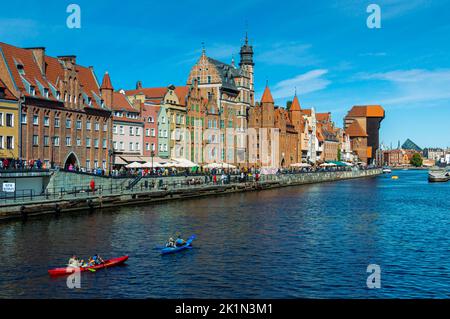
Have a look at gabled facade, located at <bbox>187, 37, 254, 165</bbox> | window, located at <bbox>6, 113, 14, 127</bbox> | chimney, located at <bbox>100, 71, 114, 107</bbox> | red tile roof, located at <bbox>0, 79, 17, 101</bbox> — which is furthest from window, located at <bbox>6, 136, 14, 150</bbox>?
gabled facade, located at <bbox>187, 37, 254, 165</bbox>

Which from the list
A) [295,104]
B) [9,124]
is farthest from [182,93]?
[295,104]

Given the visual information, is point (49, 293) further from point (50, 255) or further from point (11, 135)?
point (11, 135)

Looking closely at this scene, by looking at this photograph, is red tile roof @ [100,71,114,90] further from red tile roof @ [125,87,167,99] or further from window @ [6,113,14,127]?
window @ [6,113,14,127]

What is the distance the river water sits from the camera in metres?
31.5

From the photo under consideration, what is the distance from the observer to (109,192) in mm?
73625

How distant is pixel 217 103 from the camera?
13050cm

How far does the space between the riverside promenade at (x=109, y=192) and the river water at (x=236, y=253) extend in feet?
7.93

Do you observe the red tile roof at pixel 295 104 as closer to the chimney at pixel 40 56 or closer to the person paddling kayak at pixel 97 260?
the chimney at pixel 40 56

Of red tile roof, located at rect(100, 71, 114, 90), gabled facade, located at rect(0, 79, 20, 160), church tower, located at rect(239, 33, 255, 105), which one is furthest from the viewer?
church tower, located at rect(239, 33, 255, 105)

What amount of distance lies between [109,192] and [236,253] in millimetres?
35866

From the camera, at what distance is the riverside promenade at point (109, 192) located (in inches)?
2245

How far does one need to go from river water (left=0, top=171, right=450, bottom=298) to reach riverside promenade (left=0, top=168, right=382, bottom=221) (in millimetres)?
2418

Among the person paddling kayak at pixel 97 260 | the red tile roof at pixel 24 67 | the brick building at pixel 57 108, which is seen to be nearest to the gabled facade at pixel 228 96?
the brick building at pixel 57 108

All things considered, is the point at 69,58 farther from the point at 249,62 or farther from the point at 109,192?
the point at 249,62
